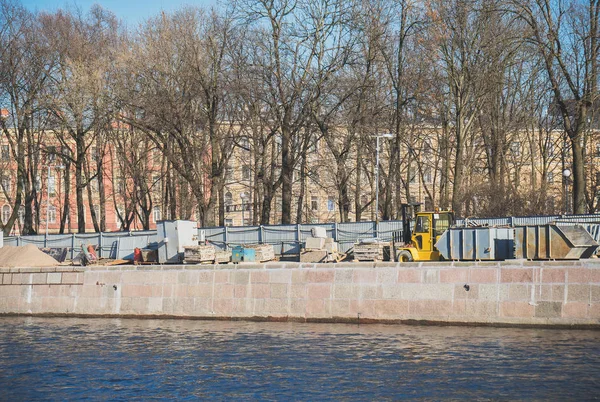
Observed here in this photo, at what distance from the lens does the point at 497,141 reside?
192ft

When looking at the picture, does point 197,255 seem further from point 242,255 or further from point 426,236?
point 426,236

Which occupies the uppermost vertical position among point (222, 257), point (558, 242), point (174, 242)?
point (558, 242)

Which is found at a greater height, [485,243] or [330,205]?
[330,205]

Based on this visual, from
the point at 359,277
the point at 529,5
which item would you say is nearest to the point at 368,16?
the point at 529,5

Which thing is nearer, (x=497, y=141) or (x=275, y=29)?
(x=275, y=29)

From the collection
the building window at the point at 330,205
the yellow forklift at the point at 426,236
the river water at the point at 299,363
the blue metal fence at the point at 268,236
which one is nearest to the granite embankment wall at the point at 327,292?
the river water at the point at 299,363

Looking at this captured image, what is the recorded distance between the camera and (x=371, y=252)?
35812 millimetres

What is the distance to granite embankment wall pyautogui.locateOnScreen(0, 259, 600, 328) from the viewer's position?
26.5 m

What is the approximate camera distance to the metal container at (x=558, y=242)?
28.2m

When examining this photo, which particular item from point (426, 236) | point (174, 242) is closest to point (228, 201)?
point (174, 242)

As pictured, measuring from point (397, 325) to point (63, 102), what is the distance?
31.8 metres

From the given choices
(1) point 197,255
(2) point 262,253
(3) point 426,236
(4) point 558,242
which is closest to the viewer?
(4) point 558,242

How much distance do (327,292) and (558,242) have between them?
8.62m

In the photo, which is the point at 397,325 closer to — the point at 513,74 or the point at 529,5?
the point at 529,5
